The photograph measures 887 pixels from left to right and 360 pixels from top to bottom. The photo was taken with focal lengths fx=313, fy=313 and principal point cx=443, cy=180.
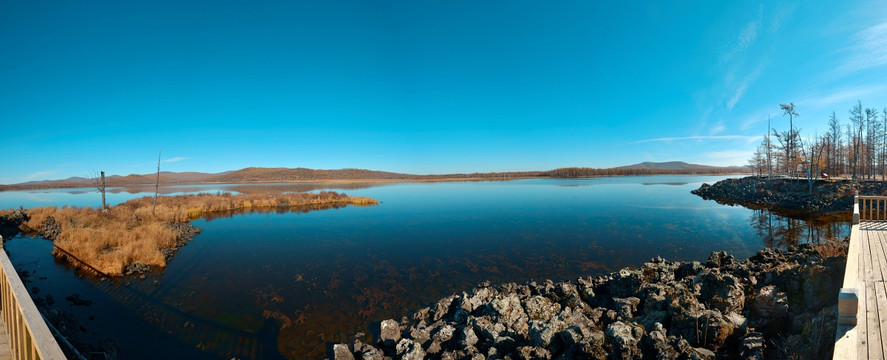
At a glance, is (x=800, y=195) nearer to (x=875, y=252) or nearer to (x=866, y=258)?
(x=875, y=252)

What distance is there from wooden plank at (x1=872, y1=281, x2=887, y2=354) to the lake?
22.3ft

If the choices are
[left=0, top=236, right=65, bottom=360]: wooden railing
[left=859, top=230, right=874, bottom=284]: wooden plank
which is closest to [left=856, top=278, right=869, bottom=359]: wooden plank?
[left=859, top=230, right=874, bottom=284]: wooden plank

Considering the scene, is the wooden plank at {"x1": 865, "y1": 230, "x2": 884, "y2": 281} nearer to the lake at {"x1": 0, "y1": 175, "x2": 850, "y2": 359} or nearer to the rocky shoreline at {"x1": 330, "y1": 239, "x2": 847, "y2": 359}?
the rocky shoreline at {"x1": 330, "y1": 239, "x2": 847, "y2": 359}

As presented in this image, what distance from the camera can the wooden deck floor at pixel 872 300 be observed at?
3.56 metres

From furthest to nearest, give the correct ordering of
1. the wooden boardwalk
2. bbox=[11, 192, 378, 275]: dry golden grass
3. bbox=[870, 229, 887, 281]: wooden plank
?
1. bbox=[11, 192, 378, 275]: dry golden grass
2. bbox=[870, 229, 887, 281]: wooden plank
3. the wooden boardwalk

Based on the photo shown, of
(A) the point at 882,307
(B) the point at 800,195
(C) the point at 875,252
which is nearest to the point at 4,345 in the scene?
(A) the point at 882,307

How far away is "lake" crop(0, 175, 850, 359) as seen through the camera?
26.7ft

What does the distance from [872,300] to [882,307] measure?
222 millimetres

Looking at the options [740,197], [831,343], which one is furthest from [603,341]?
[740,197]

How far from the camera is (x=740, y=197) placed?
3638cm

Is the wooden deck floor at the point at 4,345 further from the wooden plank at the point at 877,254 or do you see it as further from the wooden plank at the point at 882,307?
the wooden plank at the point at 877,254

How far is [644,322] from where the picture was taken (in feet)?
20.6

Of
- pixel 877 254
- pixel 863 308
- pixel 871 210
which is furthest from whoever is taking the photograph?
pixel 871 210

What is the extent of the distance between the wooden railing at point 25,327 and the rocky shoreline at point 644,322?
4046mm
